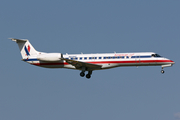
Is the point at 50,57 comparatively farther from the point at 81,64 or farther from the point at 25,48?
the point at 25,48

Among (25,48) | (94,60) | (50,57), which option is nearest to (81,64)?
(94,60)

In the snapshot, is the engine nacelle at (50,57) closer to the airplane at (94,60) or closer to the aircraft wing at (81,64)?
the airplane at (94,60)

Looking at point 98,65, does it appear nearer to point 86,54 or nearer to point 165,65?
point 86,54

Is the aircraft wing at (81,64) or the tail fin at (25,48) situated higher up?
the tail fin at (25,48)

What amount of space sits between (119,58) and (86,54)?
15.4ft

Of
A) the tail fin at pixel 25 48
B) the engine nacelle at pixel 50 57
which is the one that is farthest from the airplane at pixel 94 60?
the tail fin at pixel 25 48

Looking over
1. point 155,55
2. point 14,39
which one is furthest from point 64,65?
point 155,55

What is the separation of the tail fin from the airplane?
512mm

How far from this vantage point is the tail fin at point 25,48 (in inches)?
1885

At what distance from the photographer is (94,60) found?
44625 mm

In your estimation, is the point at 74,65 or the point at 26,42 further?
the point at 26,42

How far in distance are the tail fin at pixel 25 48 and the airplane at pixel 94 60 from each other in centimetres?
51

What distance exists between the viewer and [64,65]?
4597 centimetres

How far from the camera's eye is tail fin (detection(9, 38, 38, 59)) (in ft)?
157
